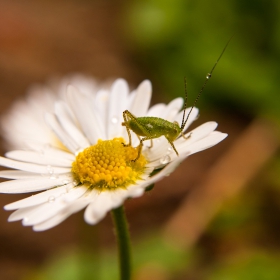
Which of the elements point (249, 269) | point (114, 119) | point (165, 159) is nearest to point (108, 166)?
point (165, 159)

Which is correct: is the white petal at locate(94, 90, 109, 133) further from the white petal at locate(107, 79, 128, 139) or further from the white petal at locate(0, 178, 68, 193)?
the white petal at locate(0, 178, 68, 193)

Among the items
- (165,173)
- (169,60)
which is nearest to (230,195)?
(169,60)

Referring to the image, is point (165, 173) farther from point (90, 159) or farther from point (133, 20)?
point (133, 20)

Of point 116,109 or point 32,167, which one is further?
point 116,109

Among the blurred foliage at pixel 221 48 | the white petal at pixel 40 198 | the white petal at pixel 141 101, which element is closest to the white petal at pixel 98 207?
the white petal at pixel 40 198

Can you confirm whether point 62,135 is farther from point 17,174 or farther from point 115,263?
point 115,263

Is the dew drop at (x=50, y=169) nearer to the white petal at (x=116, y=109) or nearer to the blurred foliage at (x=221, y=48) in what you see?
the white petal at (x=116, y=109)
